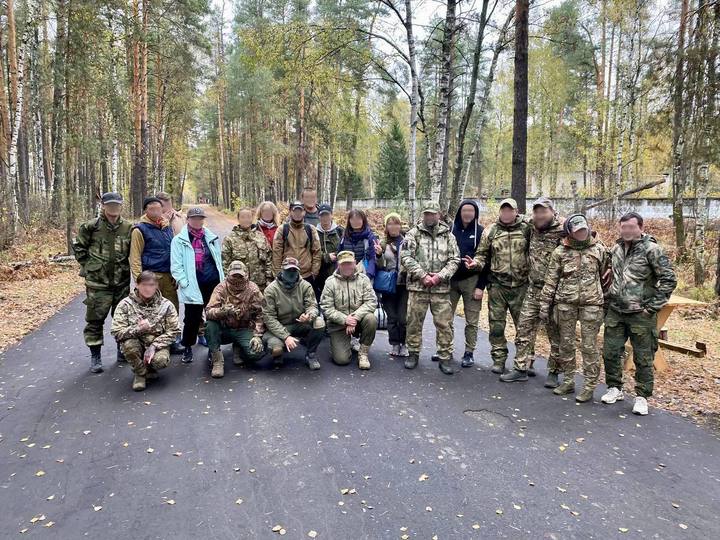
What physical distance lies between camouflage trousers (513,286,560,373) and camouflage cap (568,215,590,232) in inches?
32.7

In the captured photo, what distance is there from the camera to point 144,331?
4.93 m

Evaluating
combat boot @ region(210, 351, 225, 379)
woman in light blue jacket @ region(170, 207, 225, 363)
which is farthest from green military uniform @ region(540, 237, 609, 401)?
woman in light blue jacket @ region(170, 207, 225, 363)

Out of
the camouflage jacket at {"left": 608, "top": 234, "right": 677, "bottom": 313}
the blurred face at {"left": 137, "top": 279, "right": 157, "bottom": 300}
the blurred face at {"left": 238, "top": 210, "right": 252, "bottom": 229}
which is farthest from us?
the blurred face at {"left": 238, "top": 210, "right": 252, "bottom": 229}

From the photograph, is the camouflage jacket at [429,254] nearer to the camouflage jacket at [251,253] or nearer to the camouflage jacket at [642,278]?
the camouflage jacket at [642,278]

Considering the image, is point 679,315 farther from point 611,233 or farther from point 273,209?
point 611,233

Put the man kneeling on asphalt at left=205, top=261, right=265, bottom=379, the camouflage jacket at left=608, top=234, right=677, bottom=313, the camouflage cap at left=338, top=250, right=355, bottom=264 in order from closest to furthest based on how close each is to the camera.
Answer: the camouflage jacket at left=608, top=234, right=677, bottom=313 → the man kneeling on asphalt at left=205, top=261, right=265, bottom=379 → the camouflage cap at left=338, top=250, right=355, bottom=264

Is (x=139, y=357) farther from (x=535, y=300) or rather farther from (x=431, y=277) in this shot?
(x=535, y=300)

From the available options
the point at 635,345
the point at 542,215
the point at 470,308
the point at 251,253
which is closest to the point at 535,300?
the point at 470,308

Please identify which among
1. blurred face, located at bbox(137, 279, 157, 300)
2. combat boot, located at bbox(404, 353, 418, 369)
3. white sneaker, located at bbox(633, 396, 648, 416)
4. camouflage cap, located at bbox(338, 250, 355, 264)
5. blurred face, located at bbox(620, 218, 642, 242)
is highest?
blurred face, located at bbox(620, 218, 642, 242)

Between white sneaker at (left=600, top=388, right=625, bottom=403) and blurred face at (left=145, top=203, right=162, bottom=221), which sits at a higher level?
blurred face at (left=145, top=203, right=162, bottom=221)

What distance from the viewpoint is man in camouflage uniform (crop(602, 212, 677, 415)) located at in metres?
4.36

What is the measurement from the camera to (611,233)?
58.6 feet

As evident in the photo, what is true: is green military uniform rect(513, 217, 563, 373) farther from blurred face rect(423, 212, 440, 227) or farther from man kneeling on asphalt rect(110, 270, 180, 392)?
man kneeling on asphalt rect(110, 270, 180, 392)

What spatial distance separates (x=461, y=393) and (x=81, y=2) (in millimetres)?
14445
